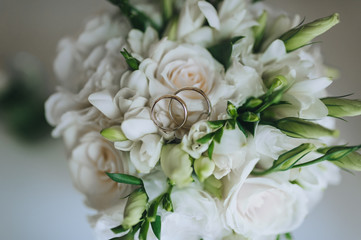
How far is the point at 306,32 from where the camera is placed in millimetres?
410

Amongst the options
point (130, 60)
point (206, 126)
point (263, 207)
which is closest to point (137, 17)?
point (130, 60)

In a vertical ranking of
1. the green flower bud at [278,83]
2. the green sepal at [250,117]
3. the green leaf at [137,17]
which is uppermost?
the green leaf at [137,17]

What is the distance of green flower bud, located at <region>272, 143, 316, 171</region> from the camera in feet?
1.17

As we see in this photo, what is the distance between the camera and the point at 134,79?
0.42 metres

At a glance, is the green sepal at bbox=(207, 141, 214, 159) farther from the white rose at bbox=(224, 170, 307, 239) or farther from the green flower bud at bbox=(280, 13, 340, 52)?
the green flower bud at bbox=(280, 13, 340, 52)

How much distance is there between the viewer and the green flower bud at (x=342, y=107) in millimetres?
381

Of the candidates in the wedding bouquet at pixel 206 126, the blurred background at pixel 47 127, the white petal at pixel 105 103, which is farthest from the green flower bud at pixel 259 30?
the blurred background at pixel 47 127

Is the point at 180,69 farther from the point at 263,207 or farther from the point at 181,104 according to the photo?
the point at 263,207

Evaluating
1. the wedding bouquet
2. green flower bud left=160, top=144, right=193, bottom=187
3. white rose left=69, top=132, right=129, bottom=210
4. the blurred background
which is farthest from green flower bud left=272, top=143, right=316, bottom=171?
the blurred background

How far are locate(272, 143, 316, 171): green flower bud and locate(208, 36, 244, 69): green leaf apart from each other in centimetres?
14

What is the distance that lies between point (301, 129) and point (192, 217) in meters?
0.17

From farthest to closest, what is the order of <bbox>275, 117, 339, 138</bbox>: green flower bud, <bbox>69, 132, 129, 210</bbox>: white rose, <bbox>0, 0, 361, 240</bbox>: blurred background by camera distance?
1. <bbox>0, 0, 361, 240</bbox>: blurred background
2. <bbox>69, 132, 129, 210</bbox>: white rose
3. <bbox>275, 117, 339, 138</bbox>: green flower bud

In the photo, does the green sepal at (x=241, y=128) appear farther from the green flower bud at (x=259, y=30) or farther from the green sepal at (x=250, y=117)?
the green flower bud at (x=259, y=30)

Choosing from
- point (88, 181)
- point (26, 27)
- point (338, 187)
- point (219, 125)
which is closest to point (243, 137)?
point (219, 125)
